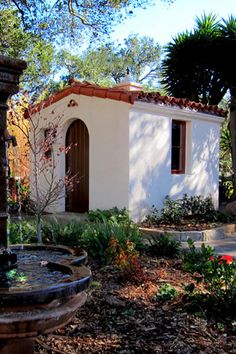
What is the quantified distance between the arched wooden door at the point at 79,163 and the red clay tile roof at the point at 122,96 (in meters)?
0.87

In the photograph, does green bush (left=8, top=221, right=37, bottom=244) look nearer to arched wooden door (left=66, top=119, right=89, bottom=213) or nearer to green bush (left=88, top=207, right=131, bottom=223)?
green bush (left=88, top=207, right=131, bottom=223)

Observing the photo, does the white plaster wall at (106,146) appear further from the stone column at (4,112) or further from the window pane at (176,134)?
the stone column at (4,112)

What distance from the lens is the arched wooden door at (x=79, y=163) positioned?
35.5ft

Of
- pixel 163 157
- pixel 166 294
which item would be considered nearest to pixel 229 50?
pixel 163 157

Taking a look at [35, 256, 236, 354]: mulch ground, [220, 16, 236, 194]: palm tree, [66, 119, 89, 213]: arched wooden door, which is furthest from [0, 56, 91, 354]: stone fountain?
[220, 16, 236, 194]: palm tree

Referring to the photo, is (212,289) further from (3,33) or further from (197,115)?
(3,33)

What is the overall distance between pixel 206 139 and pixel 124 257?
23.5ft

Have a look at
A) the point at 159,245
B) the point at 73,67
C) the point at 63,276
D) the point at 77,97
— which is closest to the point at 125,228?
the point at 159,245

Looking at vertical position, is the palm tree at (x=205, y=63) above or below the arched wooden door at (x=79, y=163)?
above

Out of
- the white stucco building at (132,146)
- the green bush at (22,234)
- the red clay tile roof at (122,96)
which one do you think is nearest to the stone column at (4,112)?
the green bush at (22,234)

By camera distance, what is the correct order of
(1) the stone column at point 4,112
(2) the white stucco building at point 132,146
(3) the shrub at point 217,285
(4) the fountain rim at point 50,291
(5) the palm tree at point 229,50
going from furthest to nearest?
1. (5) the palm tree at point 229,50
2. (2) the white stucco building at point 132,146
3. (3) the shrub at point 217,285
4. (1) the stone column at point 4,112
5. (4) the fountain rim at point 50,291

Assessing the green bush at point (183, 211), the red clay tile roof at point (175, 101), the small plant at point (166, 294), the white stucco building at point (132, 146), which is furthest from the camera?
the green bush at point (183, 211)

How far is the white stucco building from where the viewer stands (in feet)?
31.1

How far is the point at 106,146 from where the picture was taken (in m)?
9.95
